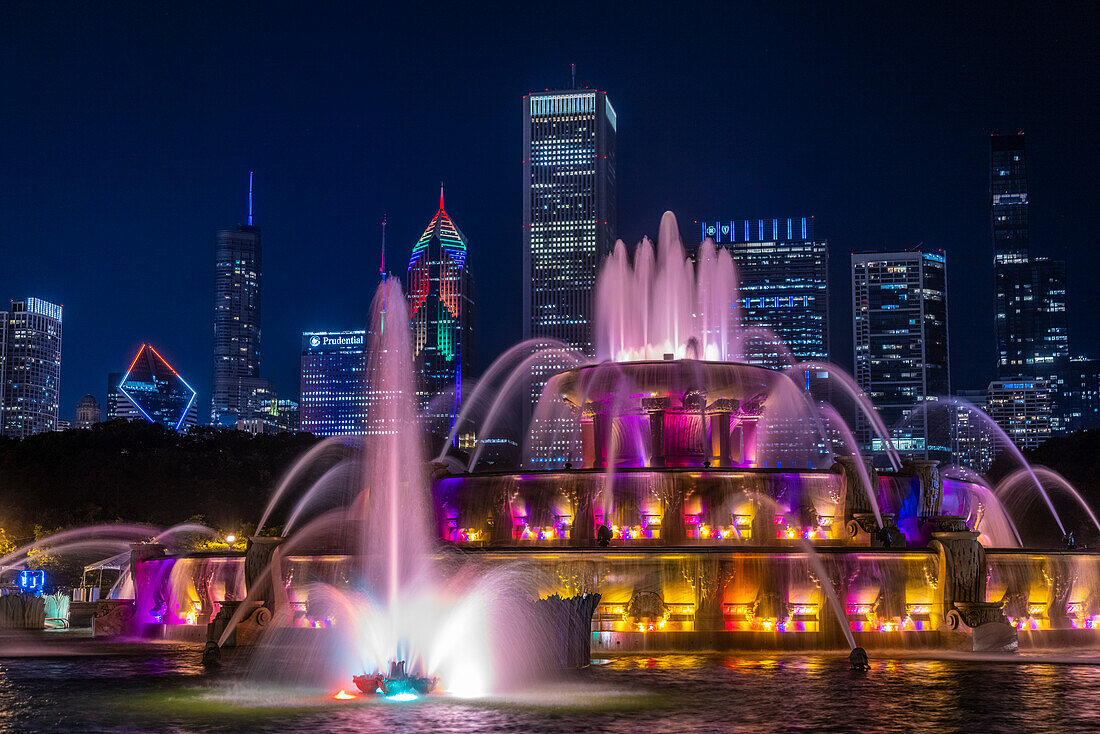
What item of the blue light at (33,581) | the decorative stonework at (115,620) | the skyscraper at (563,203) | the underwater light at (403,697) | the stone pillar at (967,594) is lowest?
the blue light at (33,581)

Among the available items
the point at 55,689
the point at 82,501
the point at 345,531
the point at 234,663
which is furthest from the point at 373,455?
the point at 82,501

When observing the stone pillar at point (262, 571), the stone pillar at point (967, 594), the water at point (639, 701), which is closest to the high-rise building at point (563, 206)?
the stone pillar at point (262, 571)

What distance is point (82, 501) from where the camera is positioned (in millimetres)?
65250

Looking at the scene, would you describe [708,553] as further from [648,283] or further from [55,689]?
[648,283]

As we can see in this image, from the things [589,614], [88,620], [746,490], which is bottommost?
[88,620]

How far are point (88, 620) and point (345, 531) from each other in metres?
14.6

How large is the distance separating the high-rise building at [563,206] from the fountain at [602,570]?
5827 inches

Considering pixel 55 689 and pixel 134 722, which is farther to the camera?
pixel 55 689

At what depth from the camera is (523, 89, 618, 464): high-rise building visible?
607 ft

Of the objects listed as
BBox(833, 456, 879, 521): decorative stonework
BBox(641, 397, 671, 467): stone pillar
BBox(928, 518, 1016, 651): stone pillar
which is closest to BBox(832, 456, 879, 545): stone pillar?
BBox(833, 456, 879, 521): decorative stonework

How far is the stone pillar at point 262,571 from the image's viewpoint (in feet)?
93.8

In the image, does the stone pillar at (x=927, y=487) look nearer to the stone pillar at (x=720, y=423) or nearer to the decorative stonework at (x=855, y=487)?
the decorative stonework at (x=855, y=487)

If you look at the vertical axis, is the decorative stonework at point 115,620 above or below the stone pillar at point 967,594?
below

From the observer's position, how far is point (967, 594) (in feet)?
88.1
